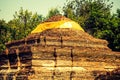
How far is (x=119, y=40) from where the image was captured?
25047mm

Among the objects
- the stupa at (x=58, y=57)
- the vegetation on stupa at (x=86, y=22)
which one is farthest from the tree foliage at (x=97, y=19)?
the stupa at (x=58, y=57)

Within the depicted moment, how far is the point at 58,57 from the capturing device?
51.6 ft

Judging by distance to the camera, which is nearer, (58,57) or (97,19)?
(58,57)

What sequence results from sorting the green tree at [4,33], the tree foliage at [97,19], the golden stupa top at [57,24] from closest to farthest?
1. the golden stupa top at [57,24]
2. the tree foliage at [97,19]
3. the green tree at [4,33]

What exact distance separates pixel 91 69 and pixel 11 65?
188 inches

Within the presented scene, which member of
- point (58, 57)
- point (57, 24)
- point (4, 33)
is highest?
point (57, 24)

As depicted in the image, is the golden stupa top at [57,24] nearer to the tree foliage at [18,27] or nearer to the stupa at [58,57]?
the stupa at [58,57]

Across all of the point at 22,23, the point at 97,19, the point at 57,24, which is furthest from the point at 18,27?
the point at 57,24

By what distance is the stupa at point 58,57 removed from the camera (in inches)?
600

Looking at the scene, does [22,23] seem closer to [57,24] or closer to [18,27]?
[18,27]

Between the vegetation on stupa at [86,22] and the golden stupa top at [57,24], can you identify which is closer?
the golden stupa top at [57,24]

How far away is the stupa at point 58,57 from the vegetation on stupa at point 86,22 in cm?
759

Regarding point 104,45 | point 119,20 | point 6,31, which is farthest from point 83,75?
point 6,31

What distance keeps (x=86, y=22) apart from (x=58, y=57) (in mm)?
18827
